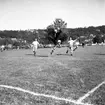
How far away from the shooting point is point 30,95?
194 inches

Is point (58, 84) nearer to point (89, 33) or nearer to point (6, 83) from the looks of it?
point (6, 83)

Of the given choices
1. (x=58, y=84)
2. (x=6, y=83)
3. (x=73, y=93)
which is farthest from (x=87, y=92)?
(x=6, y=83)

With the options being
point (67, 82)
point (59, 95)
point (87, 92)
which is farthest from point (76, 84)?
point (59, 95)

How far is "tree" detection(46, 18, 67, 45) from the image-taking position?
8144cm

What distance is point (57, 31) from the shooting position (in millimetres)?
81688

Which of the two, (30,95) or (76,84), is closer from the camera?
(30,95)

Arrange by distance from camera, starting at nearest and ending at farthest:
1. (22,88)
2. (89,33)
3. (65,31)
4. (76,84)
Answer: (22,88), (76,84), (65,31), (89,33)

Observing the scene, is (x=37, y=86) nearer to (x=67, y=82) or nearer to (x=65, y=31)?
(x=67, y=82)

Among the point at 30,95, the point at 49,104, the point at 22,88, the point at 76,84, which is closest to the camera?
the point at 49,104

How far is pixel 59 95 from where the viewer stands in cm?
495

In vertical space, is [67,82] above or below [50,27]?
below

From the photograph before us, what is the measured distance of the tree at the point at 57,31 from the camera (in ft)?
267

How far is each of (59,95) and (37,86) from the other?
1.20 m

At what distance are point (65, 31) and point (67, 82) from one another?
7604 cm
